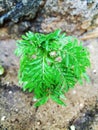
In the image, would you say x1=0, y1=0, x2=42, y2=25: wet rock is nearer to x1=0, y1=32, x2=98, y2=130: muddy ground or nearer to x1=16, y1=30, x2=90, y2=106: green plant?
x1=0, y1=32, x2=98, y2=130: muddy ground

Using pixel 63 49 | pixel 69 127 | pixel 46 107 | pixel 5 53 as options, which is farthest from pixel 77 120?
pixel 5 53

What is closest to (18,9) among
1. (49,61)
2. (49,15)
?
(49,15)

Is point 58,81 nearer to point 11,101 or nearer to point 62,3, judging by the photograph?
point 11,101

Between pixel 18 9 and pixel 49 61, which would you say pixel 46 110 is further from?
pixel 18 9

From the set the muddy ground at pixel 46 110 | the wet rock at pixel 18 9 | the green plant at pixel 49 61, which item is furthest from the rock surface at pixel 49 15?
the green plant at pixel 49 61

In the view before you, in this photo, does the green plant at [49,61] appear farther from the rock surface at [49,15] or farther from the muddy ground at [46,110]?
the rock surface at [49,15]

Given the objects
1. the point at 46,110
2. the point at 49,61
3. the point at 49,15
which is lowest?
the point at 46,110

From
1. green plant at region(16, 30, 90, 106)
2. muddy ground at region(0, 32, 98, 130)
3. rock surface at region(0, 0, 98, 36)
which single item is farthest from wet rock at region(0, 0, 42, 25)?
green plant at region(16, 30, 90, 106)

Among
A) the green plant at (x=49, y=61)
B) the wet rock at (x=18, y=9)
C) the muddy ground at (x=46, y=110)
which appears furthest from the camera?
the wet rock at (x=18, y=9)
